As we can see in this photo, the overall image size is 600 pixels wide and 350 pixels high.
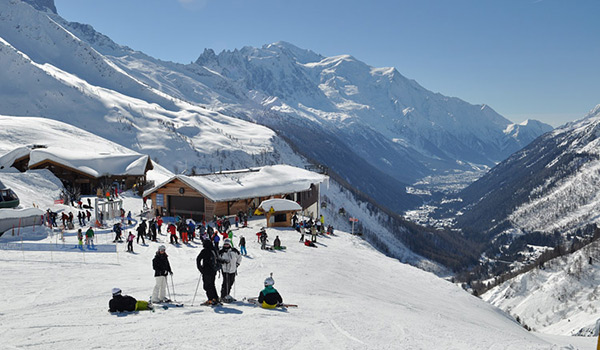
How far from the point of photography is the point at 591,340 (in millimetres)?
25594

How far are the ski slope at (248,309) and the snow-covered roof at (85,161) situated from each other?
2794 centimetres

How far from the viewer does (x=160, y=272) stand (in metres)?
12.5

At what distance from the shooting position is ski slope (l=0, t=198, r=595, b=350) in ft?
32.9

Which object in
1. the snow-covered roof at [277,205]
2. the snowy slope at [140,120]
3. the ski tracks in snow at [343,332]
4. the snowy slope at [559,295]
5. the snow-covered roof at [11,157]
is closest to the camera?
the ski tracks in snow at [343,332]

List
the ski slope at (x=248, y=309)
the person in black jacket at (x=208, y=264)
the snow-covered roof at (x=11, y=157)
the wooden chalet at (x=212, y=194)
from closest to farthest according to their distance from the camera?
the ski slope at (x=248, y=309), the person in black jacket at (x=208, y=264), the wooden chalet at (x=212, y=194), the snow-covered roof at (x=11, y=157)

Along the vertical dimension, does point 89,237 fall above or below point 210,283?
above

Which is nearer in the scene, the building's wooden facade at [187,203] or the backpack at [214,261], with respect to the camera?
the backpack at [214,261]

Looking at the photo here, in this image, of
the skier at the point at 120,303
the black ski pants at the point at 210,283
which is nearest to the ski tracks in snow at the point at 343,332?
the black ski pants at the point at 210,283

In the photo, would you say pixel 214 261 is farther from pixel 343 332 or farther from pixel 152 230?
pixel 152 230

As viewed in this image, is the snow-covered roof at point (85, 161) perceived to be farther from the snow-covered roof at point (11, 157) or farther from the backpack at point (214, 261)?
the backpack at point (214, 261)

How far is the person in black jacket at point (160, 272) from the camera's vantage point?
12.5 m

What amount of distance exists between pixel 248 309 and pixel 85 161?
47738 mm

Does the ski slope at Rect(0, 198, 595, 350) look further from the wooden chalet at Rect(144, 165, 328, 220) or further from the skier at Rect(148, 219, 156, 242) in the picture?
the wooden chalet at Rect(144, 165, 328, 220)

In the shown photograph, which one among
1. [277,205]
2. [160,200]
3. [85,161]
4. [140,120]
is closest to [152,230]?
[277,205]
